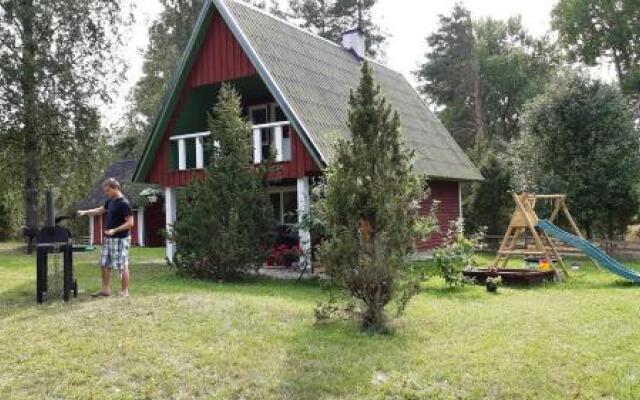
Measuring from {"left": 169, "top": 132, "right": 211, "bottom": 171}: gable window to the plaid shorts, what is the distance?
274 inches

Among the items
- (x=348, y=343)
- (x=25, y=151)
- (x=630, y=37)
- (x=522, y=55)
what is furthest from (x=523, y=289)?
(x=522, y=55)

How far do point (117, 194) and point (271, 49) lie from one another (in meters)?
7.58

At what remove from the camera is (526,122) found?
21000 millimetres

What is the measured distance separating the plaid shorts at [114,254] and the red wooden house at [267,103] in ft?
15.3

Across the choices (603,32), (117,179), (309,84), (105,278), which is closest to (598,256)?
(309,84)

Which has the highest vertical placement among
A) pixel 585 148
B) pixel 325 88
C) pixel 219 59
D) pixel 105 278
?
pixel 219 59

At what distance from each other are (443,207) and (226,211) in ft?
35.6

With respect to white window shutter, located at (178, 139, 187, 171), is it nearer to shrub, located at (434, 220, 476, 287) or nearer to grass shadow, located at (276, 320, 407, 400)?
shrub, located at (434, 220, 476, 287)

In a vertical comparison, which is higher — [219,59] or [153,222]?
[219,59]

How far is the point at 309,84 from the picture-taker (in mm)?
15945

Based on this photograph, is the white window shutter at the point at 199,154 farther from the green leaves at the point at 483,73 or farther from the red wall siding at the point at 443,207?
the green leaves at the point at 483,73

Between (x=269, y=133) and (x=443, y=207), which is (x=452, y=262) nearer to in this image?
(x=269, y=133)

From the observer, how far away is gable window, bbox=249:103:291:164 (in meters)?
14.7

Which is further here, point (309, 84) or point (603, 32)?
point (603, 32)
